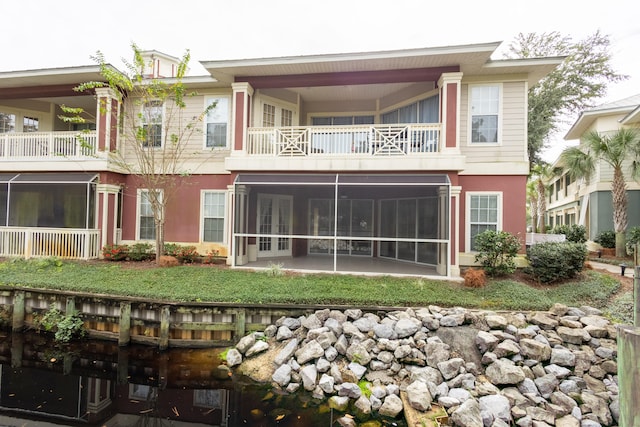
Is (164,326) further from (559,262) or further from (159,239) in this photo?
(559,262)

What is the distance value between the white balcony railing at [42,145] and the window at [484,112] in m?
12.3

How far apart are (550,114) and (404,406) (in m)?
17.9

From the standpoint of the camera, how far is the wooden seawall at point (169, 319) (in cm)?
635

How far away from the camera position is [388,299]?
6516 mm

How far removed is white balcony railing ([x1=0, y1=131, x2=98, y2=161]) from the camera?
34.2ft

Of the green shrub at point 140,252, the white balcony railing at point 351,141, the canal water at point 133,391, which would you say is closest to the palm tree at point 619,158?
the white balcony railing at point 351,141

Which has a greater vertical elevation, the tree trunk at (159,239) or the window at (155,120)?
the window at (155,120)

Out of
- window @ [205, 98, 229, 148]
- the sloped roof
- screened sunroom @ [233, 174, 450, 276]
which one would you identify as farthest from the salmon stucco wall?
the sloped roof

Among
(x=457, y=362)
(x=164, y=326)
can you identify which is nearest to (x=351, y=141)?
(x=457, y=362)

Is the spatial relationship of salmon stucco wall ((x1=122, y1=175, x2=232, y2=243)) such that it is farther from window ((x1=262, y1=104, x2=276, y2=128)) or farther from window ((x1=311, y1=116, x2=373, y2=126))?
window ((x1=311, y1=116, x2=373, y2=126))

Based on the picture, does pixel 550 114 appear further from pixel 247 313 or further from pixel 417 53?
pixel 247 313

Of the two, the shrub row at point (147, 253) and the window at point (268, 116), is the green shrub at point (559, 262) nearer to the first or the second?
the window at point (268, 116)

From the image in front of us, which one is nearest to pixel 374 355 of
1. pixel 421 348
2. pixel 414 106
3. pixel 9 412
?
pixel 421 348

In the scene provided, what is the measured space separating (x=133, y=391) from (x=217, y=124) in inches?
323
